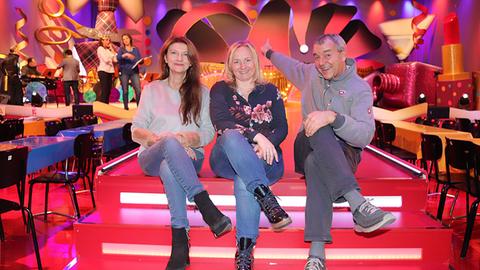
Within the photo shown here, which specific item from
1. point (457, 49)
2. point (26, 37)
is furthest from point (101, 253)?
point (26, 37)

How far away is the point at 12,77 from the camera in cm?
1068

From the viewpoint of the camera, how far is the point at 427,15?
13.6 m

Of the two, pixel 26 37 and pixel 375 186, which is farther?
pixel 26 37

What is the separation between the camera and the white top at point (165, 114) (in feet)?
9.61

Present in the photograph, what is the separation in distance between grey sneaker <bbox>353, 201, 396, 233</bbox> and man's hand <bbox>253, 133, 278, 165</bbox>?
1.77ft

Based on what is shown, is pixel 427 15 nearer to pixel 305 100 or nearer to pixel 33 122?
pixel 33 122

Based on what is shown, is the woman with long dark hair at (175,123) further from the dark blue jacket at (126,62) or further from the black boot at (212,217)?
the dark blue jacket at (126,62)

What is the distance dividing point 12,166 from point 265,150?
178cm

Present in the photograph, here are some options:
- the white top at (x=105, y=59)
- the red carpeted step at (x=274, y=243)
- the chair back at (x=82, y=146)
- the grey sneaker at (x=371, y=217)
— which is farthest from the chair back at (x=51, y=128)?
the grey sneaker at (x=371, y=217)

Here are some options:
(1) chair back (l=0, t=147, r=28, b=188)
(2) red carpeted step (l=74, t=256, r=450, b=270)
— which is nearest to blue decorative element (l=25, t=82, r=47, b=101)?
(1) chair back (l=0, t=147, r=28, b=188)

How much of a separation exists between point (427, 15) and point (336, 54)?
12277 millimetres

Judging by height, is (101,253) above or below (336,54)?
below

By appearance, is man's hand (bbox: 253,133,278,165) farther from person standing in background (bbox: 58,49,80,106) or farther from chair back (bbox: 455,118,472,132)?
person standing in background (bbox: 58,49,80,106)

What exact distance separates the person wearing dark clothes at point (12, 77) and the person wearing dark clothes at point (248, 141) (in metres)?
9.09
